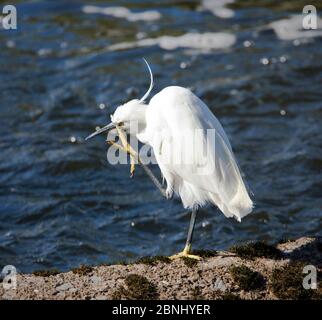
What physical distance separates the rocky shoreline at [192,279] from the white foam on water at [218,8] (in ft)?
41.4

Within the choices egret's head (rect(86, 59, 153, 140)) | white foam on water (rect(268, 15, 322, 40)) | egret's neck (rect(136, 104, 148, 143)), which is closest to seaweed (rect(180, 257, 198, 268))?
egret's neck (rect(136, 104, 148, 143))

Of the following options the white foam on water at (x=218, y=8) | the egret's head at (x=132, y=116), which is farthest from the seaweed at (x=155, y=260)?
the white foam on water at (x=218, y=8)

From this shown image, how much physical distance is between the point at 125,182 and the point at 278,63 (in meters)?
5.57

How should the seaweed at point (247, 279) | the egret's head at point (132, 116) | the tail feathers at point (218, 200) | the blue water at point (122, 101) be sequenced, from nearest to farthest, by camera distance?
the seaweed at point (247, 279) < the tail feathers at point (218, 200) < the egret's head at point (132, 116) < the blue water at point (122, 101)

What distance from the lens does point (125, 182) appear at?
1361 centimetres

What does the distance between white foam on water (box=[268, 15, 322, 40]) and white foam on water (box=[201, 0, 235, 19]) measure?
54.6 inches

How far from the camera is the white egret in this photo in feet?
25.7

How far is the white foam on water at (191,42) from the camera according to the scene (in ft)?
60.3

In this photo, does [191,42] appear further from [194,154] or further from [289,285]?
[289,285]

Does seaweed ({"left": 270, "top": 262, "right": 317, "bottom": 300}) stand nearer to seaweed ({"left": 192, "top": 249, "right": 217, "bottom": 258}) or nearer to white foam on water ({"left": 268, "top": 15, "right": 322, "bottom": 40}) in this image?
A: seaweed ({"left": 192, "top": 249, "right": 217, "bottom": 258})

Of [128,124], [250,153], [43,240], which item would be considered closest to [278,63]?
[250,153]

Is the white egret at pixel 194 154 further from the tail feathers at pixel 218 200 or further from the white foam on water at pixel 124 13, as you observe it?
the white foam on water at pixel 124 13

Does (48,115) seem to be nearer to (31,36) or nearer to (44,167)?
(44,167)

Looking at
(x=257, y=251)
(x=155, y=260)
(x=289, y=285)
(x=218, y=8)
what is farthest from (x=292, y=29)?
(x=289, y=285)
